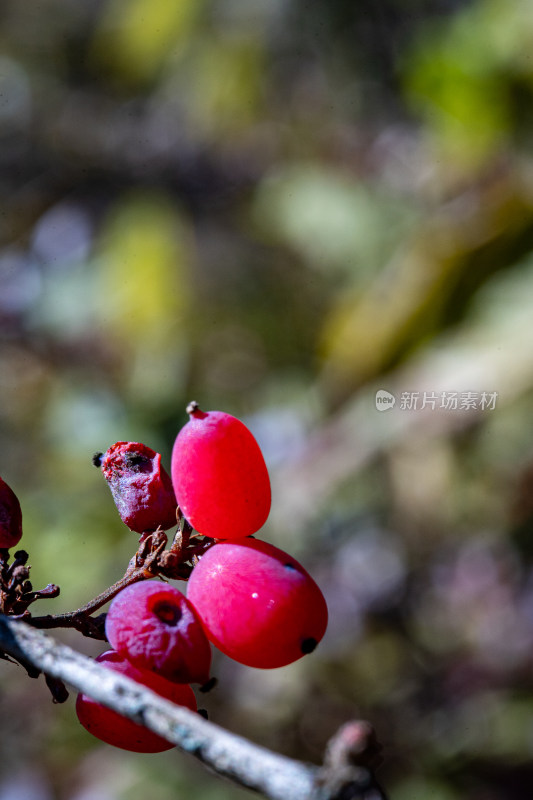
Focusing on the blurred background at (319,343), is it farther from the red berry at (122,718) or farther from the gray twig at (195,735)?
the gray twig at (195,735)

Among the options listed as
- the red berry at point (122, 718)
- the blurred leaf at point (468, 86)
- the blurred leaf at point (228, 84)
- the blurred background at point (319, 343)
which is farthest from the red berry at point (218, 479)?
the blurred leaf at point (228, 84)

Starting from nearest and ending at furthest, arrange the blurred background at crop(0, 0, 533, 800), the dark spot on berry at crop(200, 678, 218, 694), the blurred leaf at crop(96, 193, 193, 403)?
the dark spot on berry at crop(200, 678, 218, 694) < the blurred background at crop(0, 0, 533, 800) < the blurred leaf at crop(96, 193, 193, 403)

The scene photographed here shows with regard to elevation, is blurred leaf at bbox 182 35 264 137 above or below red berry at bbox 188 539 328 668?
above

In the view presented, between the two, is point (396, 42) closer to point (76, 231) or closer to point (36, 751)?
point (76, 231)

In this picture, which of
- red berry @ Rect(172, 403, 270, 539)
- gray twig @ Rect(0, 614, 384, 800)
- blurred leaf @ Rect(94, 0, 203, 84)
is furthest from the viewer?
blurred leaf @ Rect(94, 0, 203, 84)

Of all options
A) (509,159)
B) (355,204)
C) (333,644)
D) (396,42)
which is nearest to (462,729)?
(333,644)

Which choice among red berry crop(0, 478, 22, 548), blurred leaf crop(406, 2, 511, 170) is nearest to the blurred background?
blurred leaf crop(406, 2, 511, 170)

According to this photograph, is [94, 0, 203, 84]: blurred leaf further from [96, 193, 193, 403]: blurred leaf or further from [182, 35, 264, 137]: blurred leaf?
[96, 193, 193, 403]: blurred leaf
